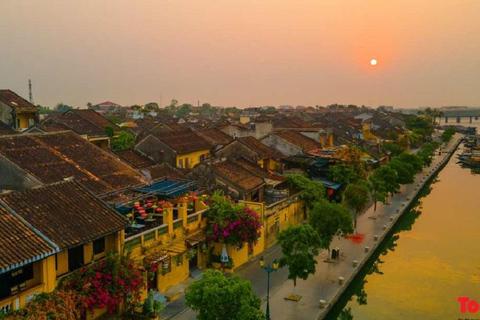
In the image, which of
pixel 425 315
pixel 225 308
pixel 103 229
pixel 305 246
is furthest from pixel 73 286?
pixel 425 315

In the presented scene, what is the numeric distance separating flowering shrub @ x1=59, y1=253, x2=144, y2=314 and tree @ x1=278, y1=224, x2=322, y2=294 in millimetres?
6433

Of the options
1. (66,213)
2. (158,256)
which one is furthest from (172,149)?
(66,213)

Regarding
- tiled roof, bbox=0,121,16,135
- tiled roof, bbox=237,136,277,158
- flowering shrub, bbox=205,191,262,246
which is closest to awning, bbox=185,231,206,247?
flowering shrub, bbox=205,191,262,246

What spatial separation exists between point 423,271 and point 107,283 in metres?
17.4

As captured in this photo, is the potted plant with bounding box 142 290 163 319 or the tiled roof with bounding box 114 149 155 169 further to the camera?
the tiled roof with bounding box 114 149 155 169

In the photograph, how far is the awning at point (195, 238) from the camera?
20.6 metres

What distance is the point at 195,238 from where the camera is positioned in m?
21.2

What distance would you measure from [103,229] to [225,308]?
14.7ft

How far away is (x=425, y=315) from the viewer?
65.4 ft

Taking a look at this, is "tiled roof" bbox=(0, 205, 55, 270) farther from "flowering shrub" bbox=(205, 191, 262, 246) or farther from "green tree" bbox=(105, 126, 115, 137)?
"green tree" bbox=(105, 126, 115, 137)

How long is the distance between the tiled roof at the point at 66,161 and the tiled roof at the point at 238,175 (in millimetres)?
5178

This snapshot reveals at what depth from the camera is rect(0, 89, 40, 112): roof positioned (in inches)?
1469

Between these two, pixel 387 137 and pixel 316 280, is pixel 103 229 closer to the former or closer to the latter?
pixel 316 280

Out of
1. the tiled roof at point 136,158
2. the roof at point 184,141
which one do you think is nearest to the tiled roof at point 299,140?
the roof at point 184,141
